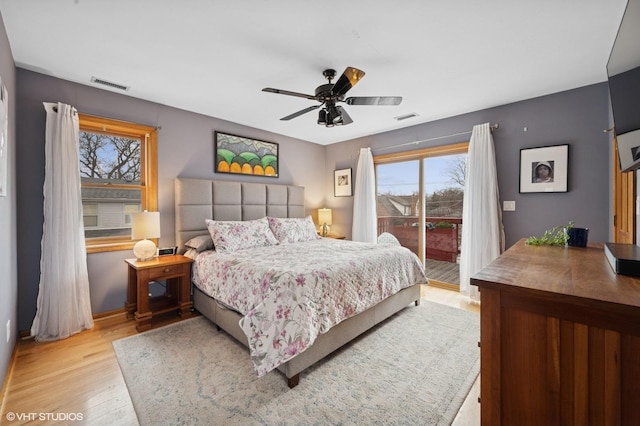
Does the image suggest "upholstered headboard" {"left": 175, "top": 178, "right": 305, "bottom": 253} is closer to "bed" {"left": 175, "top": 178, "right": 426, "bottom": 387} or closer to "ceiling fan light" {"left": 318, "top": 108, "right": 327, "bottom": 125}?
"bed" {"left": 175, "top": 178, "right": 426, "bottom": 387}

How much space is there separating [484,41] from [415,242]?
120 inches

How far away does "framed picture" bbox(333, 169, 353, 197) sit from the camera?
519 centimetres

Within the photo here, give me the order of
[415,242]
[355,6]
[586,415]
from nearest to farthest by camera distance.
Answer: [586,415], [355,6], [415,242]

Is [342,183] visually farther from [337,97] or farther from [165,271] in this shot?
[165,271]

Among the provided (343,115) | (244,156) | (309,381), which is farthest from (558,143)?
(244,156)

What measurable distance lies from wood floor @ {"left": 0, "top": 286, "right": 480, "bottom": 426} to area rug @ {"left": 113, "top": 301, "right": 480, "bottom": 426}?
77 mm

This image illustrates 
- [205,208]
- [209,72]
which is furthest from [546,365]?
[205,208]

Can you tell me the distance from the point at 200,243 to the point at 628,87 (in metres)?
3.71

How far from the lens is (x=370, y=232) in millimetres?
4770

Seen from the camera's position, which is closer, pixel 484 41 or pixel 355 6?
pixel 355 6

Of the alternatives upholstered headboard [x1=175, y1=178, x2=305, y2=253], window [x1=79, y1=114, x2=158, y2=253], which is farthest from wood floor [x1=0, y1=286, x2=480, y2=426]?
upholstered headboard [x1=175, y1=178, x2=305, y2=253]

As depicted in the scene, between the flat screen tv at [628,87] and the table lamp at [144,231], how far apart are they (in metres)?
3.79

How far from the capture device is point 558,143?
3.07m

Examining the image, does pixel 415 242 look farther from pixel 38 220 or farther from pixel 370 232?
pixel 38 220
